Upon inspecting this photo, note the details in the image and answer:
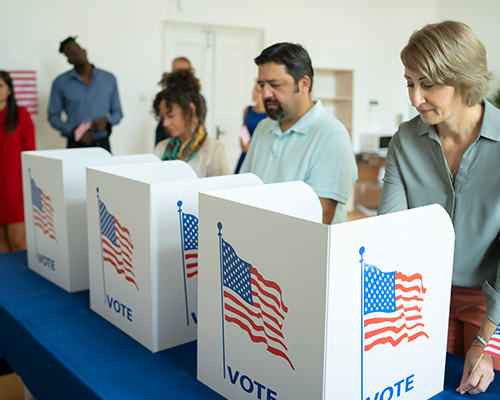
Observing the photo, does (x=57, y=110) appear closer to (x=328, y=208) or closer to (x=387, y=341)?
(x=328, y=208)

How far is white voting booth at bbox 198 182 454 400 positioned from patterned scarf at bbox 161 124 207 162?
1.29 m

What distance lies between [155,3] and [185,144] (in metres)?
3.17

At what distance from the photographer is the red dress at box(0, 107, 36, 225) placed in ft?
10.9

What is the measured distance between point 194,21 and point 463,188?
180 inches

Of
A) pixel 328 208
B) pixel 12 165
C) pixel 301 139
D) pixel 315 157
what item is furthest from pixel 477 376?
pixel 12 165

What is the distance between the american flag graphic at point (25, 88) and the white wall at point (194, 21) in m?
0.16

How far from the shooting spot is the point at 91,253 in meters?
1.32

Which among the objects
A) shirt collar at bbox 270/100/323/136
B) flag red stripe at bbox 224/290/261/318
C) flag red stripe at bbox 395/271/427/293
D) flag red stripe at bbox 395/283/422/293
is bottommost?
flag red stripe at bbox 224/290/261/318

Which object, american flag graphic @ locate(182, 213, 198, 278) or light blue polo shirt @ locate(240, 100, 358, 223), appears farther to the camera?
light blue polo shirt @ locate(240, 100, 358, 223)

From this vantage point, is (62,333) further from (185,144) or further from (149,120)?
(149,120)

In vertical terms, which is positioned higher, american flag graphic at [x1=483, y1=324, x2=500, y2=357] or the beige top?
the beige top

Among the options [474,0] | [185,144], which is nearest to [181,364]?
[185,144]

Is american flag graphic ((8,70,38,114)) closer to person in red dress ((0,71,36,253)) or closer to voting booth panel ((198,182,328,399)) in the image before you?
person in red dress ((0,71,36,253))

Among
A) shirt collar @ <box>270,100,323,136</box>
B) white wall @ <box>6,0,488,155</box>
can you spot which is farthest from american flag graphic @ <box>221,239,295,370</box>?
white wall @ <box>6,0,488,155</box>
